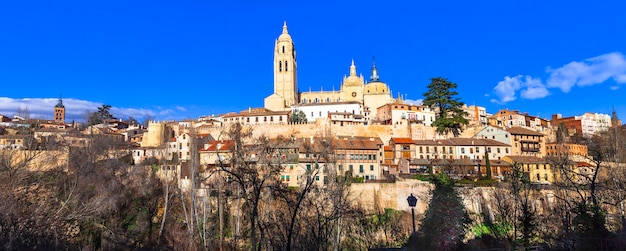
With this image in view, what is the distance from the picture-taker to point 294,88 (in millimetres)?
93000

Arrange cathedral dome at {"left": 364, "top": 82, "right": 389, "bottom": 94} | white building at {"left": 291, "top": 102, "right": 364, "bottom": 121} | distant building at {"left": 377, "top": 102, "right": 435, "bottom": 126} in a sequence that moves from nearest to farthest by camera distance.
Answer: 1. distant building at {"left": 377, "top": 102, "right": 435, "bottom": 126}
2. white building at {"left": 291, "top": 102, "right": 364, "bottom": 121}
3. cathedral dome at {"left": 364, "top": 82, "right": 389, "bottom": 94}

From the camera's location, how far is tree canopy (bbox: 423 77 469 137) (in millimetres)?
56812

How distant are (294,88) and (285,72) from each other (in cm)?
398

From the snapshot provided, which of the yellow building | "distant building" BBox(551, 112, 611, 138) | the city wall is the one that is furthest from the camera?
"distant building" BBox(551, 112, 611, 138)

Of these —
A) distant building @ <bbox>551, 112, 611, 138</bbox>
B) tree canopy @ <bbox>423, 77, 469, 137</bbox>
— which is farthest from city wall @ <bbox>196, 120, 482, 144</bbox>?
distant building @ <bbox>551, 112, 611, 138</bbox>

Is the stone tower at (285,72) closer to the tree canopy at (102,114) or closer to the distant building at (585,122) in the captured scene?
the tree canopy at (102,114)

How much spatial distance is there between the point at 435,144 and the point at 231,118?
3256cm

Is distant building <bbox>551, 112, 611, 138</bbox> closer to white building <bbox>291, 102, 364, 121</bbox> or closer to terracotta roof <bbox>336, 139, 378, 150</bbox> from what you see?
white building <bbox>291, 102, 364, 121</bbox>

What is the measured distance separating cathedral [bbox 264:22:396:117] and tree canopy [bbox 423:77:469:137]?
66.9 feet

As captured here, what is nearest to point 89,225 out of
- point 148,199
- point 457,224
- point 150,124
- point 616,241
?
point 148,199

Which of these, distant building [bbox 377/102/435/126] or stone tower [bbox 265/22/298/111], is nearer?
distant building [bbox 377/102/435/126]

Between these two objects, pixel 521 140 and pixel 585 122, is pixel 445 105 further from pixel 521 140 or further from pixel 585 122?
pixel 585 122

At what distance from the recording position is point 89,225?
27594 mm

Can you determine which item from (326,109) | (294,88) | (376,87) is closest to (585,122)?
(376,87)
